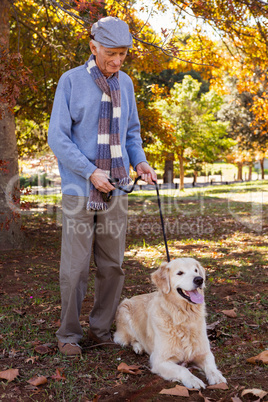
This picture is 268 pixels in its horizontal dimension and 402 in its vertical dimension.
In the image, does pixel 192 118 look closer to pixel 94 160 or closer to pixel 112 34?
pixel 94 160

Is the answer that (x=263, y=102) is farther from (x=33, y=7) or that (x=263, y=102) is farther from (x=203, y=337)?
(x=203, y=337)

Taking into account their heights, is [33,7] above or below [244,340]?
above

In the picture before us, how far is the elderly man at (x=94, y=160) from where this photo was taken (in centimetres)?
319

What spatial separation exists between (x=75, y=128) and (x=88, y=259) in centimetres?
111

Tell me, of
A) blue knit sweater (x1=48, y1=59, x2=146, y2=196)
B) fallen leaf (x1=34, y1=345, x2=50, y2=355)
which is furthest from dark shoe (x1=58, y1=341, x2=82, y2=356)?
blue knit sweater (x1=48, y1=59, x2=146, y2=196)

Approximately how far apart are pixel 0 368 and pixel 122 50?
2721 mm

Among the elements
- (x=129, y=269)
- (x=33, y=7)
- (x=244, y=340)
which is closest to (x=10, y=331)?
(x=244, y=340)

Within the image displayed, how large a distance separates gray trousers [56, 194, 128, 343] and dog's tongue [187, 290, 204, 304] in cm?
76

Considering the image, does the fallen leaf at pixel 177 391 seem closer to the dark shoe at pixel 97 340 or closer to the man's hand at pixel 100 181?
the dark shoe at pixel 97 340

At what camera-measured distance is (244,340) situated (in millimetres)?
3775

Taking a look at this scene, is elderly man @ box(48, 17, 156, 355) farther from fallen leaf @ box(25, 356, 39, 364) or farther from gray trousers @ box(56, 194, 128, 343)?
fallen leaf @ box(25, 356, 39, 364)

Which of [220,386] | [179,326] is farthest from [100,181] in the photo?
[220,386]

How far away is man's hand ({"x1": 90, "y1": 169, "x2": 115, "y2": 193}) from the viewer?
3170mm

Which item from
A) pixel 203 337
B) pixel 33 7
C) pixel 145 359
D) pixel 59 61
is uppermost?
pixel 33 7
